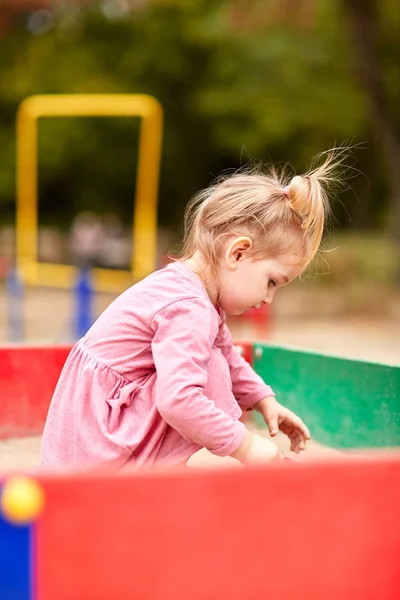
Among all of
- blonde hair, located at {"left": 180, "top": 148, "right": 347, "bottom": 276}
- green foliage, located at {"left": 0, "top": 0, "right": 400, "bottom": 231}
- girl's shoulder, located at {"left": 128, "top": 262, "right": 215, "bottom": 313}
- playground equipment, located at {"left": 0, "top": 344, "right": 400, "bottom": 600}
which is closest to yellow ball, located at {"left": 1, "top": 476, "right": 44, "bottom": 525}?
playground equipment, located at {"left": 0, "top": 344, "right": 400, "bottom": 600}

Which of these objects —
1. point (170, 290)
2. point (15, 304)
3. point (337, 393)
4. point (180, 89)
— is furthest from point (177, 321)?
point (180, 89)

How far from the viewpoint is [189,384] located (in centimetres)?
144

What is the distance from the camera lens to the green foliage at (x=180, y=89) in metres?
11.8

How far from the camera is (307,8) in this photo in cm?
1148

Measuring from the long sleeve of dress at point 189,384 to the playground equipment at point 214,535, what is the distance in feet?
1.18

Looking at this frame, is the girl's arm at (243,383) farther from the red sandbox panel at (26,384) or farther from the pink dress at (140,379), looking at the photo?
the red sandbox panel at (26,384)

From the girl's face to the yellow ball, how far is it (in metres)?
0.69

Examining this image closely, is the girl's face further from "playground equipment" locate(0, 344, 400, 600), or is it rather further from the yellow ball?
the yellow ball

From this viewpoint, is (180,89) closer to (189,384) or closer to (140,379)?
(140,379)

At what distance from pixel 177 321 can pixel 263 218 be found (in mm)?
240

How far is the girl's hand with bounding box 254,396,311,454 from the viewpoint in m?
1.81

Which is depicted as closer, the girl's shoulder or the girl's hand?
the girl's shoulder

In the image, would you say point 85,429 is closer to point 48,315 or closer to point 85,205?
point 48,315

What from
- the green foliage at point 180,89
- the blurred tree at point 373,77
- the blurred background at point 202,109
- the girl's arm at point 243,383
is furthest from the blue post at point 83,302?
the green foliage at point 180,89
